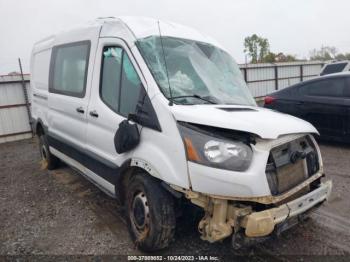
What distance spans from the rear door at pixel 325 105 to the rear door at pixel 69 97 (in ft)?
15.7

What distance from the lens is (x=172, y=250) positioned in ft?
10.1

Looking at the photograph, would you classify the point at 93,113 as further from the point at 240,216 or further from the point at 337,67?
the point at 337,67

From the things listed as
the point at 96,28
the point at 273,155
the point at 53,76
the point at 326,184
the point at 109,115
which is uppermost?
the point at 96,28

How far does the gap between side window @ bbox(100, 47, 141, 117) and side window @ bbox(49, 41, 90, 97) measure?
49cm

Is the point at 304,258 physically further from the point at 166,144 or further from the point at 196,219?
the point at 166,144

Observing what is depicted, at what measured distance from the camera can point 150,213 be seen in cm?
279

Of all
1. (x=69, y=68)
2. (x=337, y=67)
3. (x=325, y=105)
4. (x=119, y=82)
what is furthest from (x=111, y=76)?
(x=337, y=67)

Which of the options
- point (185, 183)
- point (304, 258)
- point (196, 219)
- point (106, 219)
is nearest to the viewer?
point (185, 183)

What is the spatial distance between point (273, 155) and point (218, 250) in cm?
116

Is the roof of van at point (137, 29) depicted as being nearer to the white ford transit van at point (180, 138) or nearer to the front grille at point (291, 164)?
the white ford transit van at point (180, 138)

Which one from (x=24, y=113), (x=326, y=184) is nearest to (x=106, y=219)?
(x=326, y=184)

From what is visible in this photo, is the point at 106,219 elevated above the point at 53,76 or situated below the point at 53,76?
below

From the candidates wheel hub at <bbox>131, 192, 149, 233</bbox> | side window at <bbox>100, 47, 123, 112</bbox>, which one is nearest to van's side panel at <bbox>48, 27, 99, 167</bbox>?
side window at <bbox>100, 47, 123, 112</bbox>

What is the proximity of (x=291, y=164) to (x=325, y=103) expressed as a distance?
14.1 ft
